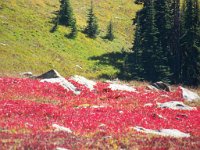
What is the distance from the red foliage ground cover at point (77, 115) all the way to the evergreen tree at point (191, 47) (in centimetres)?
2157

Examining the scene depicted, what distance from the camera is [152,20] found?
189 ft

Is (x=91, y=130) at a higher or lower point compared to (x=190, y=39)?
higher

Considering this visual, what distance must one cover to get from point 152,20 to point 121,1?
168 ft

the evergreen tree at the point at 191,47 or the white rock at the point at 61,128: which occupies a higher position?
the white rock at the point at 61,128

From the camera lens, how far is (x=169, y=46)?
58750 mm

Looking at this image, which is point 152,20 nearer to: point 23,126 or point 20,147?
point 23,126

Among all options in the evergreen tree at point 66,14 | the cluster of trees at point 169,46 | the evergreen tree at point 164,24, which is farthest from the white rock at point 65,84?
the evergreen tree at point 66,14

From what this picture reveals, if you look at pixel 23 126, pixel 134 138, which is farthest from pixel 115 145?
pixel 23 126

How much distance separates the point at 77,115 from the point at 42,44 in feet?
136

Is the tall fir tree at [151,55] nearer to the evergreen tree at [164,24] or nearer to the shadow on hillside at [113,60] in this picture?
the evergreen tree at [164,24]

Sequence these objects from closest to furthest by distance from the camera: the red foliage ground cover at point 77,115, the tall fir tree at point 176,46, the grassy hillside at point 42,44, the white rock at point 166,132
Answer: the red foliage ground cover at point 77,115, the white rock at point 166,132, the grassy hillside at point 42,44, the tall fir tree at point 176,46

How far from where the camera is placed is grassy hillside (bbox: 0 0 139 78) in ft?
174

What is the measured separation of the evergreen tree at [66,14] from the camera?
68.2 meters

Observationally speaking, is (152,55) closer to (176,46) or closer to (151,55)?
(151,55)
